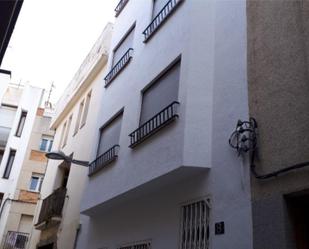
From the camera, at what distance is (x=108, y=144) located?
416 inches

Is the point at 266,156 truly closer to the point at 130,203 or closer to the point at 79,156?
the point at 130,203

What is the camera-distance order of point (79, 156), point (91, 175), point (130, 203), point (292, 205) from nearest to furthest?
point (292, 205) < point (130, 203) < point (91, 175) < point (79, 156)

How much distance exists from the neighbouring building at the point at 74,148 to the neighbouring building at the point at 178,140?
2.49 m

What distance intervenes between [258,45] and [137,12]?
591 centimetres

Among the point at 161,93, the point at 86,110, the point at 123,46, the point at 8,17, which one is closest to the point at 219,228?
the point at 161,93

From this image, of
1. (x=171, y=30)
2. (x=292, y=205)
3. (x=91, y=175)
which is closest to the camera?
(x=292, y=205)

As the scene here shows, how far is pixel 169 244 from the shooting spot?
6848 mm

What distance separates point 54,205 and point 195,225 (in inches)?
369

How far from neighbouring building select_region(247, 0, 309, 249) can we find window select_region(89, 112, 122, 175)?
4.60 metres

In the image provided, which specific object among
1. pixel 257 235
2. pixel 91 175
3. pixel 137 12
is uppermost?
pixel 137 12

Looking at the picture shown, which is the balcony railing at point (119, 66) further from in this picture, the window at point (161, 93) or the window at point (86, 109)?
the window at point (86, 109)

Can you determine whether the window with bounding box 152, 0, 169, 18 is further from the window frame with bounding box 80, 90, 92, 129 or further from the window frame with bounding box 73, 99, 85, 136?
the window frame with bounding box 73, 99, 85, 136

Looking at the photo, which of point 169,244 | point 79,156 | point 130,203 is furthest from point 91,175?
point 169,244

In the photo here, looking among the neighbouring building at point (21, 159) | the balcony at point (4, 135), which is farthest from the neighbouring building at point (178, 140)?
the balcony at point (4, 135)
